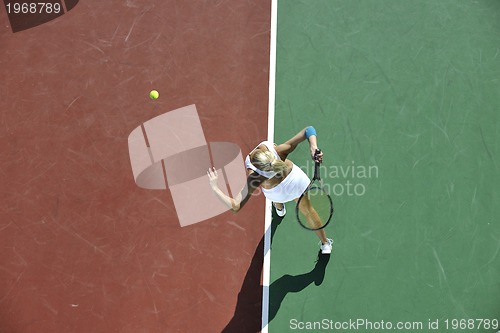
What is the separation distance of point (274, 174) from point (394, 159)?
210 centimetres

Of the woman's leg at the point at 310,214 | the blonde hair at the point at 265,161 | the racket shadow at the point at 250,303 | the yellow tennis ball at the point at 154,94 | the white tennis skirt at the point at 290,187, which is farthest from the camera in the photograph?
the yellow tennis ball at the point at 154,94

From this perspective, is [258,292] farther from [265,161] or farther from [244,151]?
[265,161]

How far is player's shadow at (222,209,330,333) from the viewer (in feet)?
19.3

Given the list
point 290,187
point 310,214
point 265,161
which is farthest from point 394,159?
point 265,161

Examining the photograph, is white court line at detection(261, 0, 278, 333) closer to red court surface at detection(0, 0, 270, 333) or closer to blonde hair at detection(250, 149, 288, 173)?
red court surface at detection(0, 0, 270, 333)

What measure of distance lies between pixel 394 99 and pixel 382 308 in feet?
8.87

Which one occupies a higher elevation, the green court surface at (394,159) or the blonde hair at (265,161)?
the blonde hair at (265,161)

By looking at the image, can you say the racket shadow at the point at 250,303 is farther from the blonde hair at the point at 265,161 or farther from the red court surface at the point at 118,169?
the blonde hair at the point at 265,161

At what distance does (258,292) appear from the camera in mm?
5949

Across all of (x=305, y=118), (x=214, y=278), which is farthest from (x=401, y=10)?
(x=214, y=278)

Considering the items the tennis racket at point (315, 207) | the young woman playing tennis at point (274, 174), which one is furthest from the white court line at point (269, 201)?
the young woman playing tennis at point (274, 174)

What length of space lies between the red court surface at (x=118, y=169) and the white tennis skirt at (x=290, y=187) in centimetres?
102

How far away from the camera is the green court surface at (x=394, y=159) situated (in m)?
5.88

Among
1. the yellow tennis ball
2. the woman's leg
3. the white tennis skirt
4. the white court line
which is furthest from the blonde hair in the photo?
the yellow tennis ball
